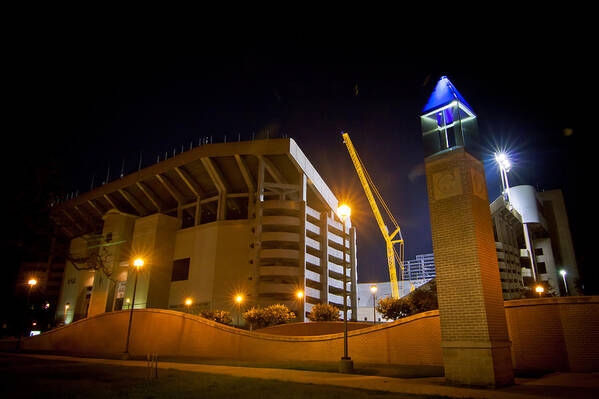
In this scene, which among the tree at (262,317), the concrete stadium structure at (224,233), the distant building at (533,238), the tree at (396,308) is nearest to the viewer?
the tree at (396,308)

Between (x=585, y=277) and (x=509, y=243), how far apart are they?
71.6m

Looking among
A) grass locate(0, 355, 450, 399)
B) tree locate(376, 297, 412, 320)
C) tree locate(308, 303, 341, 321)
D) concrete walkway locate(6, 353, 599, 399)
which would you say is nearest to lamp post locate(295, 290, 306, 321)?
tree locate(308, 303, 341, 321)

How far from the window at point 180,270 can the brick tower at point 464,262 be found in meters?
64.7

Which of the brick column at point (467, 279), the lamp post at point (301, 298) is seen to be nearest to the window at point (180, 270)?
the lamp post at point (301, 298)

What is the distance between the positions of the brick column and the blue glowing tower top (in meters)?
0.70

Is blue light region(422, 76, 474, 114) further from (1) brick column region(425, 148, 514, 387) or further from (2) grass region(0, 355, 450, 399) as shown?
(2) grass region(0, 355, 450, 399)

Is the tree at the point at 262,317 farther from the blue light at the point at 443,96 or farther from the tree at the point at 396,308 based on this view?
the blue light at the point at 443,96

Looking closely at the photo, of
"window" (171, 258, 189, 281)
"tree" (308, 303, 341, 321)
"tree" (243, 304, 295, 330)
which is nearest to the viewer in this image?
"tree" (243, 304, 295, 330)

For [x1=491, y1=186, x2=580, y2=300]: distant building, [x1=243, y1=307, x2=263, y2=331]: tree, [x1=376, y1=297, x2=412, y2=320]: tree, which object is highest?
[x1=491, y1=186, x2=580, y2=300]: distant building

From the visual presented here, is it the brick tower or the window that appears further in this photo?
the window

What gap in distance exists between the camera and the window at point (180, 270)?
71188 mm

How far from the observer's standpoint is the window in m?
71.2

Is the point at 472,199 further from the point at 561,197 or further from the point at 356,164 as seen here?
the point at 561,197

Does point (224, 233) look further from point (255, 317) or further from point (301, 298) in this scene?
point (255, 317)
